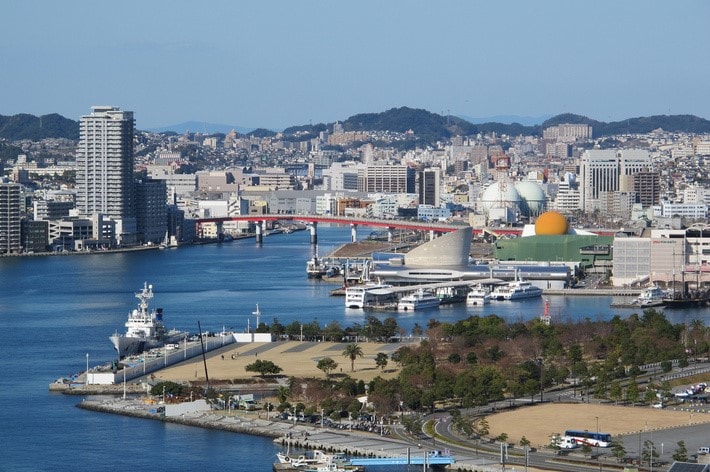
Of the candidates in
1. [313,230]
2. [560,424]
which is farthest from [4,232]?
[560,424]

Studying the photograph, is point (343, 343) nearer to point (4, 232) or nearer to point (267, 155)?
point (4, 232)

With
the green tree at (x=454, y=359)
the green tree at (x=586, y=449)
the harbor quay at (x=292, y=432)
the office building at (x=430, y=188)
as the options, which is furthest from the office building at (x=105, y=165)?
the green tree at (x=586, y=449)

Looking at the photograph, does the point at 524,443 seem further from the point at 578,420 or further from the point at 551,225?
the point at 551,225

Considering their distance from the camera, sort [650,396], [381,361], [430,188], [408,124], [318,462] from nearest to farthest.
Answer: [318,462]
[650,396]
[381,361]
[430,188]
[408,124]

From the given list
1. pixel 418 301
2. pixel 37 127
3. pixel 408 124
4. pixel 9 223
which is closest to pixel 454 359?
pixel 418 301

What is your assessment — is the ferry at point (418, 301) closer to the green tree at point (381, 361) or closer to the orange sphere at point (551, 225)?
the green tree at point (381, 361)

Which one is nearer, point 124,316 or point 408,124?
point 124,316
